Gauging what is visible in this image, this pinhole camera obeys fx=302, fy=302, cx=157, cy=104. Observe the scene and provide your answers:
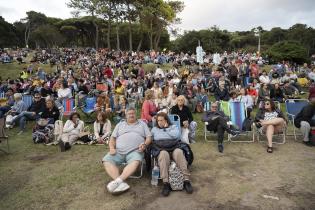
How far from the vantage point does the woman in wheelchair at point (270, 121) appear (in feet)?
23.9

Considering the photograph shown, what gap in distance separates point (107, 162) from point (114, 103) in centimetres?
597

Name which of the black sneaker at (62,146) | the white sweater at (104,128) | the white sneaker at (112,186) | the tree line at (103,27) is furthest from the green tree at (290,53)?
the white sneaker at (112,186)

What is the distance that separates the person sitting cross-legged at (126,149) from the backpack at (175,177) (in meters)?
0.63

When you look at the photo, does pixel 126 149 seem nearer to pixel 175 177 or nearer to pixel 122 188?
pixel 122 188

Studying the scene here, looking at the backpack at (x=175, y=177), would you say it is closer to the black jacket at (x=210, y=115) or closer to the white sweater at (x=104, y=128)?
the black jacket at (x=210, y=115)

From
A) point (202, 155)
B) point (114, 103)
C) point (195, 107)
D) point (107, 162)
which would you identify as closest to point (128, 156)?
point (107, 162)

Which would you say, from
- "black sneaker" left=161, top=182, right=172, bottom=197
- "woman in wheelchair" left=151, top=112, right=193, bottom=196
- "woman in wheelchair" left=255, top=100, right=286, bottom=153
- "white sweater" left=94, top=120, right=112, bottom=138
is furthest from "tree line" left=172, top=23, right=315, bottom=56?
"black sneaker" left=161, top=182, right=172, bottom=197

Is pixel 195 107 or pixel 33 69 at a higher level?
pixel 33 69

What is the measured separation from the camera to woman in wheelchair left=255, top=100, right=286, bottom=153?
7.27 meters

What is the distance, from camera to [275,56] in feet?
123

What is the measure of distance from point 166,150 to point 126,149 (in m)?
0.76

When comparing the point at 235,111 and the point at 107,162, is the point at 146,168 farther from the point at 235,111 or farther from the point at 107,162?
the point at 235,111

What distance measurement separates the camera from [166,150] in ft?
17.7

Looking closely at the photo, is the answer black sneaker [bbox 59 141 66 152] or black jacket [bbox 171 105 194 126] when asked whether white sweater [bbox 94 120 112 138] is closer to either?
black sneaker [bbox 59 141 66 152]
